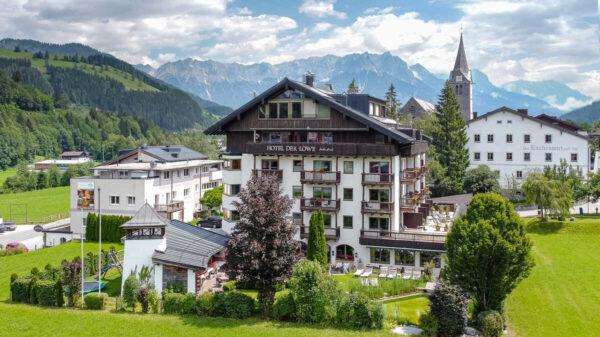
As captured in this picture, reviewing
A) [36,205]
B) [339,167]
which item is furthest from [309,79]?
[36,205]

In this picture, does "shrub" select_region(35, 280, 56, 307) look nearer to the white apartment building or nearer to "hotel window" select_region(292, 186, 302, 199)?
"hotel window" select_region(292, 186, 302, 199)

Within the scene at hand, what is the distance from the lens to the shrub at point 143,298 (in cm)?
2822

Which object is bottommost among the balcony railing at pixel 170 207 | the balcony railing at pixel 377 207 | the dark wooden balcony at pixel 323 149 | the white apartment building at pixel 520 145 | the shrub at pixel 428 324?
the shrub at pixel 428 324

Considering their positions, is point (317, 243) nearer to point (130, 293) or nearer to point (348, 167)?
point (348, 167)

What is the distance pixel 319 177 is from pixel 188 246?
12162 mm

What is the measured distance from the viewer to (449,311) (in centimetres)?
2503

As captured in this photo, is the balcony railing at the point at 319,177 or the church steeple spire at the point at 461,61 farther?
the church steeple spire at the point at 461,61

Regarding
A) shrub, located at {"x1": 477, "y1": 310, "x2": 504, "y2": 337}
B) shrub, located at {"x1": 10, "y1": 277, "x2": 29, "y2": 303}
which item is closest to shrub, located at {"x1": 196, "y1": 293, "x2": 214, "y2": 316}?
shrub, located at {"x1": 10, "y1": 277, "x2": 29, "y2": 303}

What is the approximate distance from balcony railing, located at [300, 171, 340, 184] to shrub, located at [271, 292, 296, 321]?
14513 millimetres

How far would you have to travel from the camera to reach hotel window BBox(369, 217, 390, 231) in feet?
131

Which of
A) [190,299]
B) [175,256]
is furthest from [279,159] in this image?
[190,299]

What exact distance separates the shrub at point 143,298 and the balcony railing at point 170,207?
1177 inches

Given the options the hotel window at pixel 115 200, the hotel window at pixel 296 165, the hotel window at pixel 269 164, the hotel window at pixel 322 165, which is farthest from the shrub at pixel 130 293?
the hotel window at pixel 115 200

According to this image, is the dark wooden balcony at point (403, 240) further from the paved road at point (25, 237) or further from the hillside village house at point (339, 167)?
the paved road at point (25, 237)
